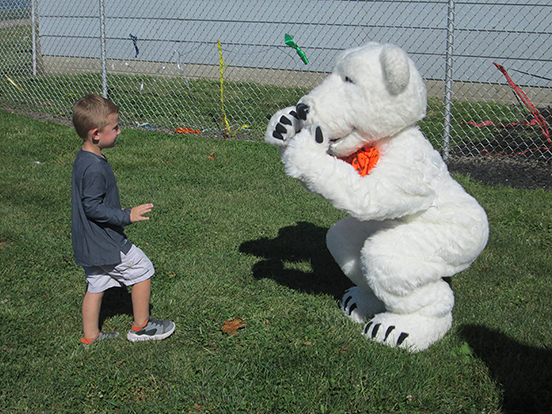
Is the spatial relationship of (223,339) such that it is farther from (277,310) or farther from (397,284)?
(397,284)

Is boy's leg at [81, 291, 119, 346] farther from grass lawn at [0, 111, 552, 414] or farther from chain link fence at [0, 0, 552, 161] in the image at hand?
chain link fence at [0, 0, 552, 161]

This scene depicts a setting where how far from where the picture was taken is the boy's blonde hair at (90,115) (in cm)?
281

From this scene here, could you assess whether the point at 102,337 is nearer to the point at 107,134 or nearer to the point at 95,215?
the point at 95,215

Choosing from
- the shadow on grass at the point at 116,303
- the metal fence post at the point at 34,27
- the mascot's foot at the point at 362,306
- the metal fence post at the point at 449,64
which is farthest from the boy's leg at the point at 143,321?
Result: the metal fence post at the point at 34,27

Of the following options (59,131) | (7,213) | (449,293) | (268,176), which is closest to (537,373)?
(449,293)

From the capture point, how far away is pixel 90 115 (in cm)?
281

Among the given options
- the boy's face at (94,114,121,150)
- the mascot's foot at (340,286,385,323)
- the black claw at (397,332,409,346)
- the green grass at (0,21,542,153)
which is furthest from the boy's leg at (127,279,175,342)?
the green grass at (0,21,542,153)

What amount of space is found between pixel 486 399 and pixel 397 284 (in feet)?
2.30

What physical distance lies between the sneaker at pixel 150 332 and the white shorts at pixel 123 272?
0.91 feet

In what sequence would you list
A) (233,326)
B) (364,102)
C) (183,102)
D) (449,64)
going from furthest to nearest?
1. (183,102)
2. (449,64)
3. (233,326)
4. (364,102)

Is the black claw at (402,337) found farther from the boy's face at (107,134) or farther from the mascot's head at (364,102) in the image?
the boy's face at (107,134)

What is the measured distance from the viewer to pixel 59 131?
7.38 meters

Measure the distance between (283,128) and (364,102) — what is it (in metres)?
0.44

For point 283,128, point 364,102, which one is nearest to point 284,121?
point 283,128
